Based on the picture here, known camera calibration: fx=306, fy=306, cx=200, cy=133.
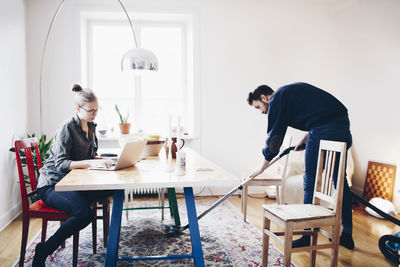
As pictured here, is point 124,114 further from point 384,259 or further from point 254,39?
point 384,259

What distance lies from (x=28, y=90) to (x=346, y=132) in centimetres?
362

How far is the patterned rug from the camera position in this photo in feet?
7.29

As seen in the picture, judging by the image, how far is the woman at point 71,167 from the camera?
1.76 metres

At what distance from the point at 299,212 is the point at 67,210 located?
1417mm

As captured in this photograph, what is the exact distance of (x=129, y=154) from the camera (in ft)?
6.34

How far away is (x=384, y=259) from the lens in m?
2.31

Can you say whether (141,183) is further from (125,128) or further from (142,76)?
(142,76)

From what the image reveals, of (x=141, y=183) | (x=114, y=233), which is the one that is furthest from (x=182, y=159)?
(x=114, y=233)

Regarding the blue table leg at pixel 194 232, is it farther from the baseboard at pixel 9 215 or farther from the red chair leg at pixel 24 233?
the baseboard at pixel 9 215

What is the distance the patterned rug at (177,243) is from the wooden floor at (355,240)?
127 mm

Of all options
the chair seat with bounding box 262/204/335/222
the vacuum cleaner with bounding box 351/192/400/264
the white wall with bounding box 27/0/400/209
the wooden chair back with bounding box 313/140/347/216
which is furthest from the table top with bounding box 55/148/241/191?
the white wall with bounding box 27/0/400/209

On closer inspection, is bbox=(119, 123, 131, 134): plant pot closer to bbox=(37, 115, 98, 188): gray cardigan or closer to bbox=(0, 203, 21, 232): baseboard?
bbox=(0, 203, 21, 232): baseboard

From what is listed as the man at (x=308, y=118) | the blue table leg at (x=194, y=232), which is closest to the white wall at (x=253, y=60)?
the man at (x=308, y=118)

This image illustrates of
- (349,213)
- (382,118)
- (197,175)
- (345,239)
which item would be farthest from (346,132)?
(382,118)
